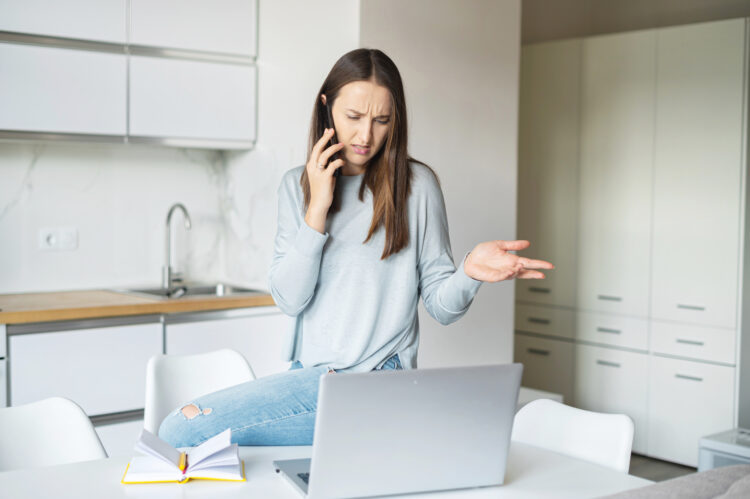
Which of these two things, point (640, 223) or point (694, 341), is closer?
point (694, 341)

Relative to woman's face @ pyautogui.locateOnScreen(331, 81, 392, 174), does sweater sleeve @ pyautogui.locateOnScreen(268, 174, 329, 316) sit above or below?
below

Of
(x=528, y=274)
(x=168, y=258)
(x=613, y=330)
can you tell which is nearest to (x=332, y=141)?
(x=528, y=274)

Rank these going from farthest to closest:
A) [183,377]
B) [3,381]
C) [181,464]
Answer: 1. [3,381]
2. [183,377]
3. [181,464]

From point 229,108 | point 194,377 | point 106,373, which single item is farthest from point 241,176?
point 194,377

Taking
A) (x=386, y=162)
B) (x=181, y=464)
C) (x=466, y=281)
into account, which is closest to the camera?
(x=181, y=464)

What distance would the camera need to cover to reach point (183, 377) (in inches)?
84.8

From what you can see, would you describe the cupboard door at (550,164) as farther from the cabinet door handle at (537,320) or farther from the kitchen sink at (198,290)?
the kitchen sink at (198,290)

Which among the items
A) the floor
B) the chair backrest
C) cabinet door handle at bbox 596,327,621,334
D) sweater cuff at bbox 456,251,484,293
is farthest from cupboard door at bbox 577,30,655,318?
the chair backrest

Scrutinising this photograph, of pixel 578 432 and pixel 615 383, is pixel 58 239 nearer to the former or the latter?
pixel 578 432

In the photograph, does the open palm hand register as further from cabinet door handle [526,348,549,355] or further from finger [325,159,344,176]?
cabinet door handle [526,348,549,355]

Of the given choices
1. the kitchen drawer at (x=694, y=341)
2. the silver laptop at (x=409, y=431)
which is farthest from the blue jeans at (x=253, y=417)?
the kitchen drawer at (x=694, y=341)

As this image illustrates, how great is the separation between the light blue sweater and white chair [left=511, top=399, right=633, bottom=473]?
315mm

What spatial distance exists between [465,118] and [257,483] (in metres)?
2.36

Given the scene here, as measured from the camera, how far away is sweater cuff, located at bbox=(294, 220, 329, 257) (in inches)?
68.7
